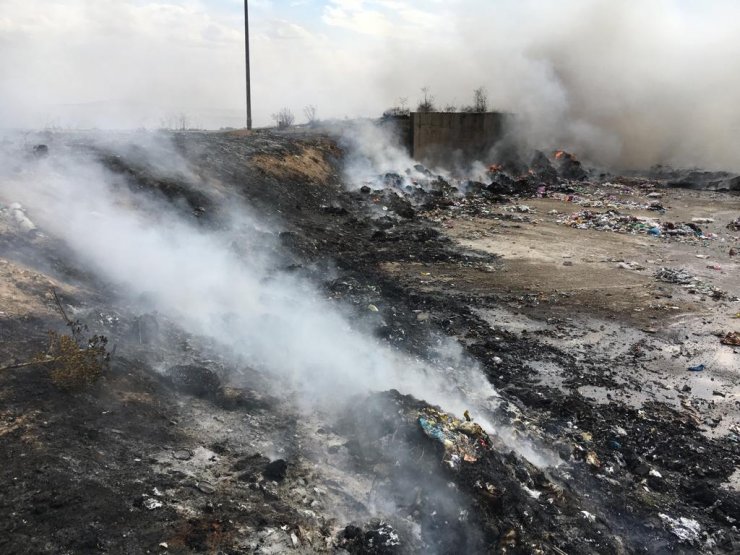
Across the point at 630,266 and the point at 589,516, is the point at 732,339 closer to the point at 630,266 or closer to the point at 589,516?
the point at 630,266

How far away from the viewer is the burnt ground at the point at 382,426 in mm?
2844

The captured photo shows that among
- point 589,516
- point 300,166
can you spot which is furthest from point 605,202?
point 589,516

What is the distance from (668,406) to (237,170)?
930cm

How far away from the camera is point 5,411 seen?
3.10 m

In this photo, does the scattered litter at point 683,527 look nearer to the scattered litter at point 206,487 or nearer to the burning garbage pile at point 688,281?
the scattered litter at point 206,487

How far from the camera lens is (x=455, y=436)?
365 centimetres

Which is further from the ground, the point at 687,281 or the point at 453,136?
the point at 453,136

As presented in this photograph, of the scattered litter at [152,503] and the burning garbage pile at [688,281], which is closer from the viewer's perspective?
the scattered litter at [152,503]

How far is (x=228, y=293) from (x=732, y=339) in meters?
6.52

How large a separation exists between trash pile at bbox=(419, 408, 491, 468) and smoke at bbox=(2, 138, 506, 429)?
804 mm

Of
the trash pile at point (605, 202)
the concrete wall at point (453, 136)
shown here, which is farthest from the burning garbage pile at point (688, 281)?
the concrete wall at point (453, 136)

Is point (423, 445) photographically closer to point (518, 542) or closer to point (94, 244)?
point (518, 542)

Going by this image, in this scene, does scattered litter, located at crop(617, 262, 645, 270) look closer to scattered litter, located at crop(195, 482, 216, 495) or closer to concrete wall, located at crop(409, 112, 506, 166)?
scattered litter, located at crop(195, 482, 216, 495)

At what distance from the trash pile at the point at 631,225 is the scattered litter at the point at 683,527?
9.63 metres
